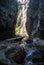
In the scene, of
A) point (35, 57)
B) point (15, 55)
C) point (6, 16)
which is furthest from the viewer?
point (6, 16)

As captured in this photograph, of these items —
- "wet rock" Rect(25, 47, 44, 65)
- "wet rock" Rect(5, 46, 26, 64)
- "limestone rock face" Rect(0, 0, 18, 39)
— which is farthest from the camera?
"limestone rock face" Rect(0, 0, 18, 39)

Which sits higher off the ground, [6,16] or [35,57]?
[6,16]

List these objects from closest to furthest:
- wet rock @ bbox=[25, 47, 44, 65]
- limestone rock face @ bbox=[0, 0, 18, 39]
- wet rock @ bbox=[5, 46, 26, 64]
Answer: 1. wet rock @ bbox=[5, 46, 26, 64]
2. wet rock @ bbox=[25, 47, 44, 65]
3. limestone rock face @ bbox=[0, 0, 18, 39]

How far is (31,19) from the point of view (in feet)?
73.6

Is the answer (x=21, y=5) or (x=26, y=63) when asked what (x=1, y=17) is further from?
(x=21, y=5)

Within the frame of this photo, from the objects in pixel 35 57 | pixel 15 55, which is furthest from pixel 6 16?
pixel 15 55

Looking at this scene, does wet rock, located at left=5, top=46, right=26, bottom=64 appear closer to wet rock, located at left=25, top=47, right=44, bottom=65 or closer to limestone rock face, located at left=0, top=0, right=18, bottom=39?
wet rock, located at left=25, top=47, right=44, bottom=65

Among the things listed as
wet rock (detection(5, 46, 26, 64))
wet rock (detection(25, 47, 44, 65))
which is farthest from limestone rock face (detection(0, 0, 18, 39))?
wet rock (detection(5, 46, 26, 64))

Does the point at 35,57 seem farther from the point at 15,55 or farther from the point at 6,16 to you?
the point at 6,16

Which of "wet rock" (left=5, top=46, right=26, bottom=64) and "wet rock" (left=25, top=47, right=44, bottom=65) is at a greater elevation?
"wet rock" (left=5, top=46, right=26, bottom=64)

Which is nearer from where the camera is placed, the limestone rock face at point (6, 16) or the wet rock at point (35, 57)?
the wet rock at point (35, 57)

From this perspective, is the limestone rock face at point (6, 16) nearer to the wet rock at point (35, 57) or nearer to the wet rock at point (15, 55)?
the wet rock at point (35, 57)

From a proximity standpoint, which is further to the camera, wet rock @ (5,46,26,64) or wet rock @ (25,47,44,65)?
wet rock @ (25,47,44,65)

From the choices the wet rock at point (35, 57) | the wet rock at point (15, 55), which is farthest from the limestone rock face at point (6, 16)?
the wet rock at point (15, 55)
